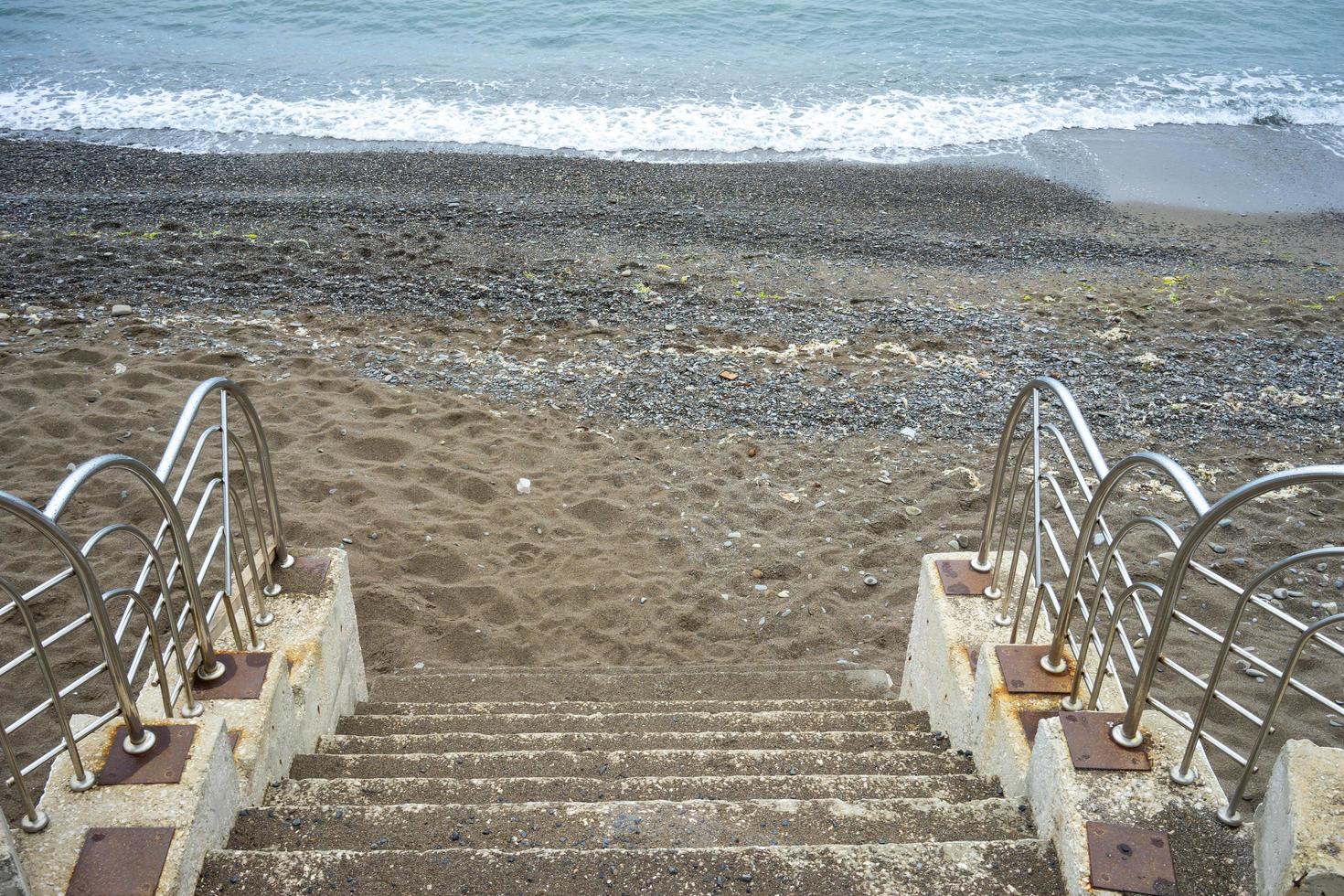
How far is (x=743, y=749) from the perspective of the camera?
3891 millimetres

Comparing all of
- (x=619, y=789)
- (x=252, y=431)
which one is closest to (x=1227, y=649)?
(x=619, y=789)

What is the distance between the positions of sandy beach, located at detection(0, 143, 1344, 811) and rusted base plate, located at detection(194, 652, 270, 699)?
6.76ft

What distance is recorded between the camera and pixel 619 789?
137 inches

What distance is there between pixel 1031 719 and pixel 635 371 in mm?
5614

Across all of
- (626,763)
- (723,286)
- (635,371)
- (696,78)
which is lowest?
(626,763)

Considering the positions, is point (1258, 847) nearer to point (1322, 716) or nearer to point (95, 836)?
point (1322, 716)

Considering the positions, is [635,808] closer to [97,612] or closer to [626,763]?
[626,763]

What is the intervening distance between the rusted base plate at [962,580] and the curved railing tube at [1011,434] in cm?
3

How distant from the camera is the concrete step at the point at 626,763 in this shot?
3.65 metres

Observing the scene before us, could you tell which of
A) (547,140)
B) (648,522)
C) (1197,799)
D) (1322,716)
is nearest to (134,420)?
(648,522)

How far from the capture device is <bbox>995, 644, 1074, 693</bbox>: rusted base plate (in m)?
3.35

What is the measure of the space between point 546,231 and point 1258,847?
33.0 ft

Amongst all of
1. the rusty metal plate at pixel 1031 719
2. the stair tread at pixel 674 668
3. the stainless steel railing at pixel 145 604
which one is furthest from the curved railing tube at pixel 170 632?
the rusty metal plate at pixel 1031 719

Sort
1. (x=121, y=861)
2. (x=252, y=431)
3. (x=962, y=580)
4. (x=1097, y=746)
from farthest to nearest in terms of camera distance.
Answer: (x=962, y=580) → (x=252, y=431) → (x=1097, y=746) → (x=121, y=861)
